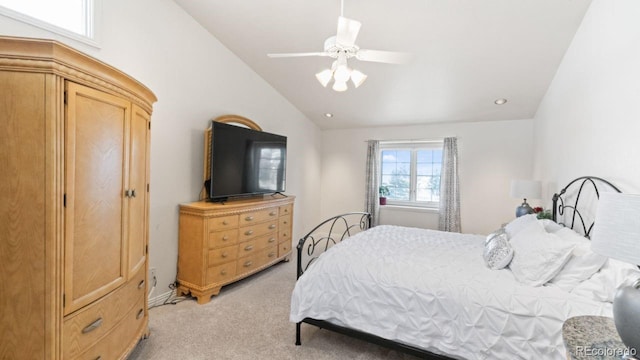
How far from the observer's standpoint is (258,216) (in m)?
3.63

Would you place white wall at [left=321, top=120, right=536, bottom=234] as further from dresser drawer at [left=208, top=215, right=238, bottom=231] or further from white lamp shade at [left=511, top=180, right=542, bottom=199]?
dresser drawer at [left=208, top=215, right=238, bottom=231]

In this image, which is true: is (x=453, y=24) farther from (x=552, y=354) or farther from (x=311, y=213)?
(x=311, y=213)


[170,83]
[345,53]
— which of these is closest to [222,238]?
[170,83]

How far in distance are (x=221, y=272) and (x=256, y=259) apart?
0.57 m

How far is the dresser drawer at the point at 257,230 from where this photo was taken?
3.39 metres

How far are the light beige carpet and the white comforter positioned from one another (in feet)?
1.02

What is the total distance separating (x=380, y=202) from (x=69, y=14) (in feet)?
16.2

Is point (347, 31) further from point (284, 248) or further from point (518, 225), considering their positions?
point (284, 248)

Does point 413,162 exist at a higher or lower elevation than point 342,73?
lower

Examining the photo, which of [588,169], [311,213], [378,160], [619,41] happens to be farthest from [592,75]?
[311,213]

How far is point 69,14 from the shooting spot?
2219mm

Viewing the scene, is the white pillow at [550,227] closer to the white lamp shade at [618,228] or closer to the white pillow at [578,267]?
the white pillow at [578,267]

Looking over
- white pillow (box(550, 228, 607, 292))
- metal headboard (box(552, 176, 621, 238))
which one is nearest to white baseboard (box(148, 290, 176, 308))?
white pillow (box(550, 228, 607, 292))

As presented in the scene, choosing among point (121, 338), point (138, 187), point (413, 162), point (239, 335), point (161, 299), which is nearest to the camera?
point (121, 338)
